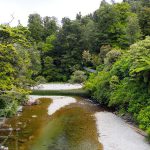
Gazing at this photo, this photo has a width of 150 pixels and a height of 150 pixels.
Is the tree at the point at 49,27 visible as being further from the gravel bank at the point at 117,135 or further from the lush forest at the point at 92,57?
the gravel bank at the point at 117,135

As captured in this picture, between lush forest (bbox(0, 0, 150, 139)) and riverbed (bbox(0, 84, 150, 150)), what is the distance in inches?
50.2

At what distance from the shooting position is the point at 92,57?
62.5 meters

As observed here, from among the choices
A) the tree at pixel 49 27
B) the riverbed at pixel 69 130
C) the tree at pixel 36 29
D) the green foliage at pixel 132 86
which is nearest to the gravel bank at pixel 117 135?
the riverbed at pixel 69 130

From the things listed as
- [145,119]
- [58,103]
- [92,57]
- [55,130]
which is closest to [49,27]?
[92,57]

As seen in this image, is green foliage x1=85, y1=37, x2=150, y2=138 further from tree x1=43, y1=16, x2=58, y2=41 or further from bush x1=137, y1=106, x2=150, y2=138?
tree x1=43, y1=16, x2=58, y2=41

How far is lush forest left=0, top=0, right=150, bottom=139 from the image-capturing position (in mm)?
26047

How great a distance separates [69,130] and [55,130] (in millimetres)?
962

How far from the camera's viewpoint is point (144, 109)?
2544 cm

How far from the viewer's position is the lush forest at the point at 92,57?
26.0 m

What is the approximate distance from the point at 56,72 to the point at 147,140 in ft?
160

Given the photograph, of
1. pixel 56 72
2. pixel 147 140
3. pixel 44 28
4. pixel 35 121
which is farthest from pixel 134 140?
pixel 44 28

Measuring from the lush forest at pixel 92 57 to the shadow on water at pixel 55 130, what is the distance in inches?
69.2

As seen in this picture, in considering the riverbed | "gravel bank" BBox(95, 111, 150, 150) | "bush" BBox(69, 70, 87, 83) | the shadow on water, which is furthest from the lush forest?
the shadow on water

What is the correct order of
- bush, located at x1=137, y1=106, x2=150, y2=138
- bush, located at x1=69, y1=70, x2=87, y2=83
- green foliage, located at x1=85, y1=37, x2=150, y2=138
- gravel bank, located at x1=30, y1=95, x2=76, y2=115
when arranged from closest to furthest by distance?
bush, located at x1=137, y1=106, x2=150, y2=138
green foliage, located at x1=85, y1=37, x2=150, y2=138
gravel bank, located at x1=30, y1=95, x2=76, y2=115
bush, located at x1=69, y1=70, x2=87, y2=83
